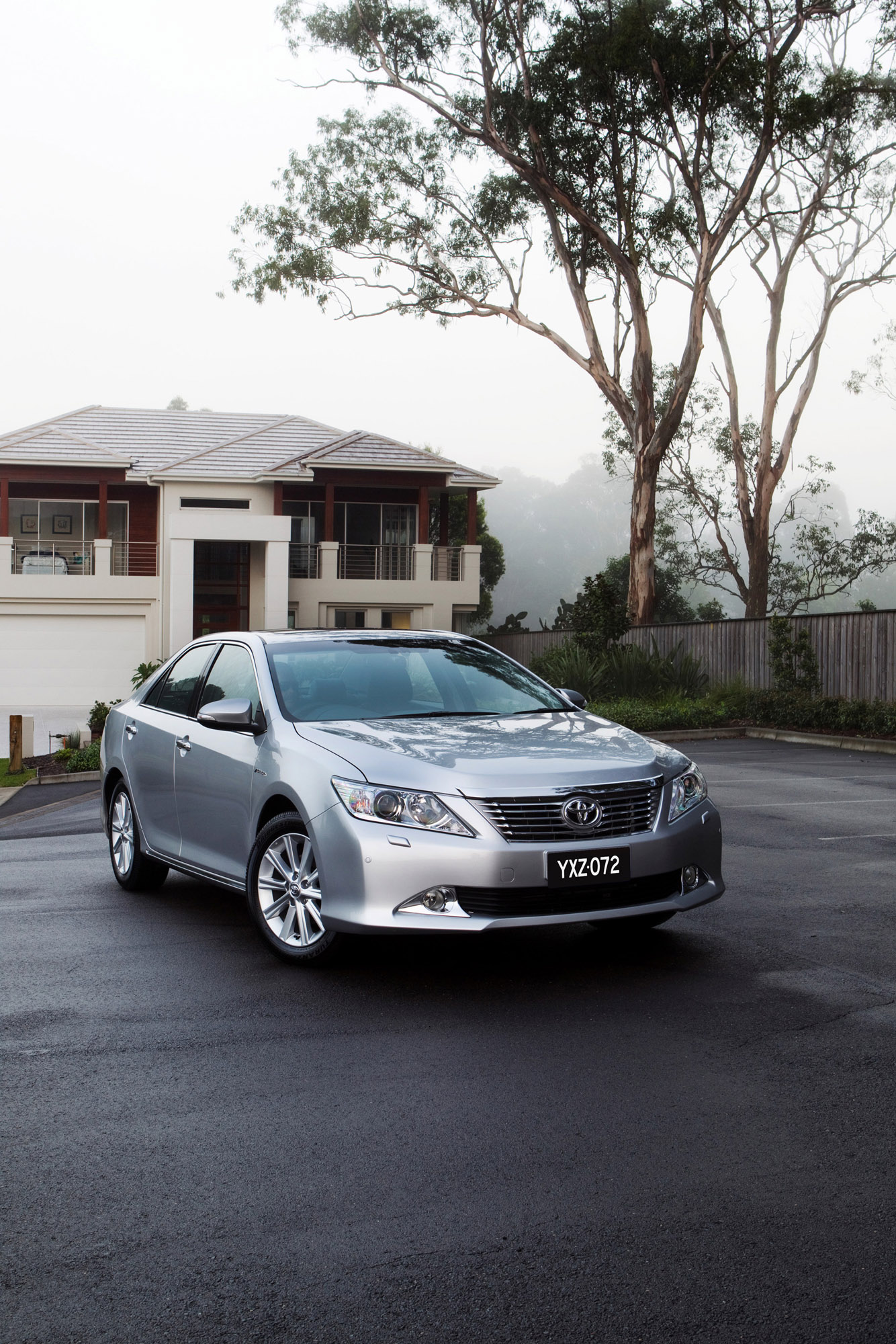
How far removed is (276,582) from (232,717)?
28.7m

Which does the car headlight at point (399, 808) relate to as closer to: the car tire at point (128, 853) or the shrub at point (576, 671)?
the car tire at point (128, 853)

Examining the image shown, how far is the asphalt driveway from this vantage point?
10.2 ft

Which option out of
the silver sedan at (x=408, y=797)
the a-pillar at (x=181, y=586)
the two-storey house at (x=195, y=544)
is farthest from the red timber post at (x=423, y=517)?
the silver sedan at (x=408, y=797)

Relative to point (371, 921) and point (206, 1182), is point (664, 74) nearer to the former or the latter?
point (371, 921)

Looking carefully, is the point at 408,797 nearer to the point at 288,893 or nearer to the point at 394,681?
the point at 288,893

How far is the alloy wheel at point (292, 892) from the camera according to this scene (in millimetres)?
6141

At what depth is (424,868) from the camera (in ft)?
18.4

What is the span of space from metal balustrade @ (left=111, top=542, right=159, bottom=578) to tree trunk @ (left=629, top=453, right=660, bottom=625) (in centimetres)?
1380

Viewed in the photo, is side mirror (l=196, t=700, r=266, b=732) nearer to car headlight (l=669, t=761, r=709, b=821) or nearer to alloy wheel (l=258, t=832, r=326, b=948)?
alloy wheel (l=258, t=832, r=326, b=948)

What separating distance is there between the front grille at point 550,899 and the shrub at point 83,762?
16.0 metres

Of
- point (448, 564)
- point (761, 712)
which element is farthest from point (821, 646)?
point (448, 564)

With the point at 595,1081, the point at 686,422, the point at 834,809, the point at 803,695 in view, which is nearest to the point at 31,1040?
the point at 595,1081

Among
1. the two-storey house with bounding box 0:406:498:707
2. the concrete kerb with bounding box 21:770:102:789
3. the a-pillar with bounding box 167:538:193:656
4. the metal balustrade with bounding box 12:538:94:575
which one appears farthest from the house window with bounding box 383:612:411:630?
the concrete kerb with bounding box 21:770:102:789

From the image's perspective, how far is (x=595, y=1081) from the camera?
15.3 feet
